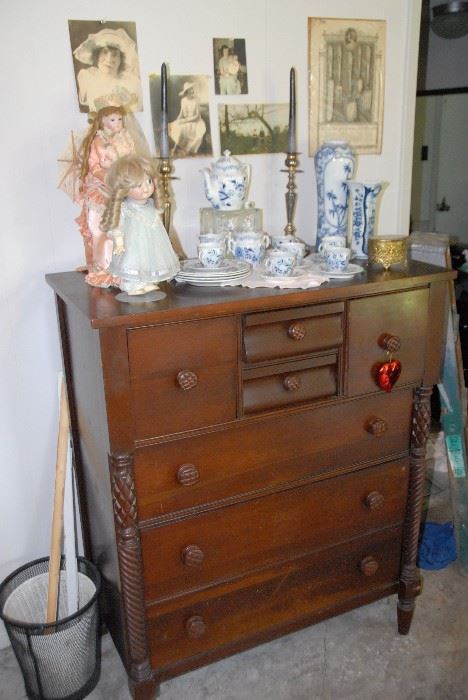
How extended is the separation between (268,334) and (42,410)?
0.77 m

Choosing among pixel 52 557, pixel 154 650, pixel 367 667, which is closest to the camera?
pixel 154 650

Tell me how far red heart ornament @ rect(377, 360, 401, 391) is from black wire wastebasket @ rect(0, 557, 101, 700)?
0.94 m

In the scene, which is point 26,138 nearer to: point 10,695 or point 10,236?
point 10,236

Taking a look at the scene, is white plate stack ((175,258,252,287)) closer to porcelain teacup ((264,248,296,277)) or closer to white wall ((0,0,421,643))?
porcelain teacup ((264,248,296,277))

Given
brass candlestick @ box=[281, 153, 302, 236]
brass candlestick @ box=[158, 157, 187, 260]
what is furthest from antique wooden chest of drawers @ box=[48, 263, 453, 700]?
brass candlestick @ box=[281, 153, 302, 236]

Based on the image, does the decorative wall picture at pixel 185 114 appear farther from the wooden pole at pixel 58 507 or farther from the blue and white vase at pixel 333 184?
the wooden pole at pixel 58 507

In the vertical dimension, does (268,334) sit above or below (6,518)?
above

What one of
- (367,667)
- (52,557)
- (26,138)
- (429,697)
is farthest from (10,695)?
(26,138)

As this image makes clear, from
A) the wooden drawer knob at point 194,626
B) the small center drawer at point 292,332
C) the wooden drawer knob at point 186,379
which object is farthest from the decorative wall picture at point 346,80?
the wooden drawer knob at point 194,626

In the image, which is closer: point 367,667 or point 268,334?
point 268,334

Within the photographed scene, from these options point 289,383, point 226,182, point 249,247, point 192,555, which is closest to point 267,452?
point 289,383

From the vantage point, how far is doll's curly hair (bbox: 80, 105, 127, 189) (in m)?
1.37

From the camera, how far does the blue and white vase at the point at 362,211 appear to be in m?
1.60

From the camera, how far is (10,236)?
155 cm
